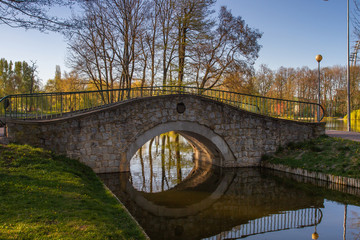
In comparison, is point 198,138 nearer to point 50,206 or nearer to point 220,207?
point 220,207

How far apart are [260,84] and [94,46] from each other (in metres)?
23.5

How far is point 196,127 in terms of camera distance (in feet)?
36.8

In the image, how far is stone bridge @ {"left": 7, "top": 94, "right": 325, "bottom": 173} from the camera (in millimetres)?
9375

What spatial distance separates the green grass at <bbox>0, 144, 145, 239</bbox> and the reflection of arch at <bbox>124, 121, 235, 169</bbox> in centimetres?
305

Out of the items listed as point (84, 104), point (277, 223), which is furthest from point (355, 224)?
point (84, 104)

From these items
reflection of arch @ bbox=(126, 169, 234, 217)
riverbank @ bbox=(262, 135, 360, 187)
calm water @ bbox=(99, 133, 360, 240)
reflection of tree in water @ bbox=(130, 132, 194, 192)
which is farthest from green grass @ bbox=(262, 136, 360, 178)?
reflection of tree in water @ bbox=(130, 132, 194, 192)

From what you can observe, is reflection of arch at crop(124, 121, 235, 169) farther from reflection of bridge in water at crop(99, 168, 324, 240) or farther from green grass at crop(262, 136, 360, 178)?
green grass at crop(262, 136, 360, 178)

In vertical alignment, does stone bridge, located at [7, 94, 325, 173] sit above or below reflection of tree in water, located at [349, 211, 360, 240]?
above

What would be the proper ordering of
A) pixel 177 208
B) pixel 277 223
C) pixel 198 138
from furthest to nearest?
1. pixel 198 138
2. pixel 177 208
3. pixel 277 223

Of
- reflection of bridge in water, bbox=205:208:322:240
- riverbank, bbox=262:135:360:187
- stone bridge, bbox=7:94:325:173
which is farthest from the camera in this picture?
stone bridge, bbox=7:94:325:173

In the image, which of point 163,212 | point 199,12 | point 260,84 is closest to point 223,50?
point 199,12

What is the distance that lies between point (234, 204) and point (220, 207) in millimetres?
477

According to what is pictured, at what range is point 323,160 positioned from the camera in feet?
34.4

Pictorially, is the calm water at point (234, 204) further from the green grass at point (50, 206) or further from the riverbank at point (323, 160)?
the green grass at point (50, 206)
